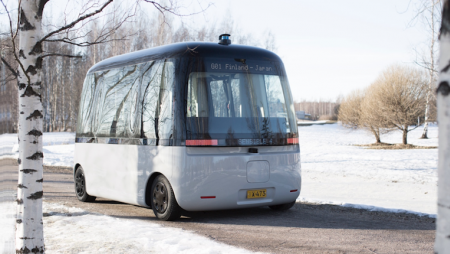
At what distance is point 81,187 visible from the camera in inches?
389

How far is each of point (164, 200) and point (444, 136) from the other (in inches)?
223

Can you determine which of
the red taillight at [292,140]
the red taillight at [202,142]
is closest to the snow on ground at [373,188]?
the red taillight at [292,140]

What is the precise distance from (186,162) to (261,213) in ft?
6.58

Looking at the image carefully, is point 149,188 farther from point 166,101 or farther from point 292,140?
point 292,140

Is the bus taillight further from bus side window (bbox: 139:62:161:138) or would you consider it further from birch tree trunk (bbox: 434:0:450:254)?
birch tree trunk (bbox: 434:0:450:254)

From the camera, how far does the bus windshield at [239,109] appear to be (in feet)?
23.5

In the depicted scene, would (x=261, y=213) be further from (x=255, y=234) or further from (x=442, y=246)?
(x=442, y=246)

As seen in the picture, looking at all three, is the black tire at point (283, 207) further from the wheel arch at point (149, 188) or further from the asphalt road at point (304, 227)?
the wheel arch at point (149, 188)

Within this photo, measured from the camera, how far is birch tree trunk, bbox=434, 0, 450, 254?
91.2 inches

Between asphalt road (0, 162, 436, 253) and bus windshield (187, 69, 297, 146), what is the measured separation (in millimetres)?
1275

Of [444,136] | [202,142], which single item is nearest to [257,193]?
[202,142]

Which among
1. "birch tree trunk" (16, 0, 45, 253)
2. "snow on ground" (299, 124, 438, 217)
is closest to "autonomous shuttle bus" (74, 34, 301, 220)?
"snow on ground" (299, 124, 438, 217)

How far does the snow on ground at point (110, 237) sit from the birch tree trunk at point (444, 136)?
3259 millimetres

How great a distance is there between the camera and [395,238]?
624cm
